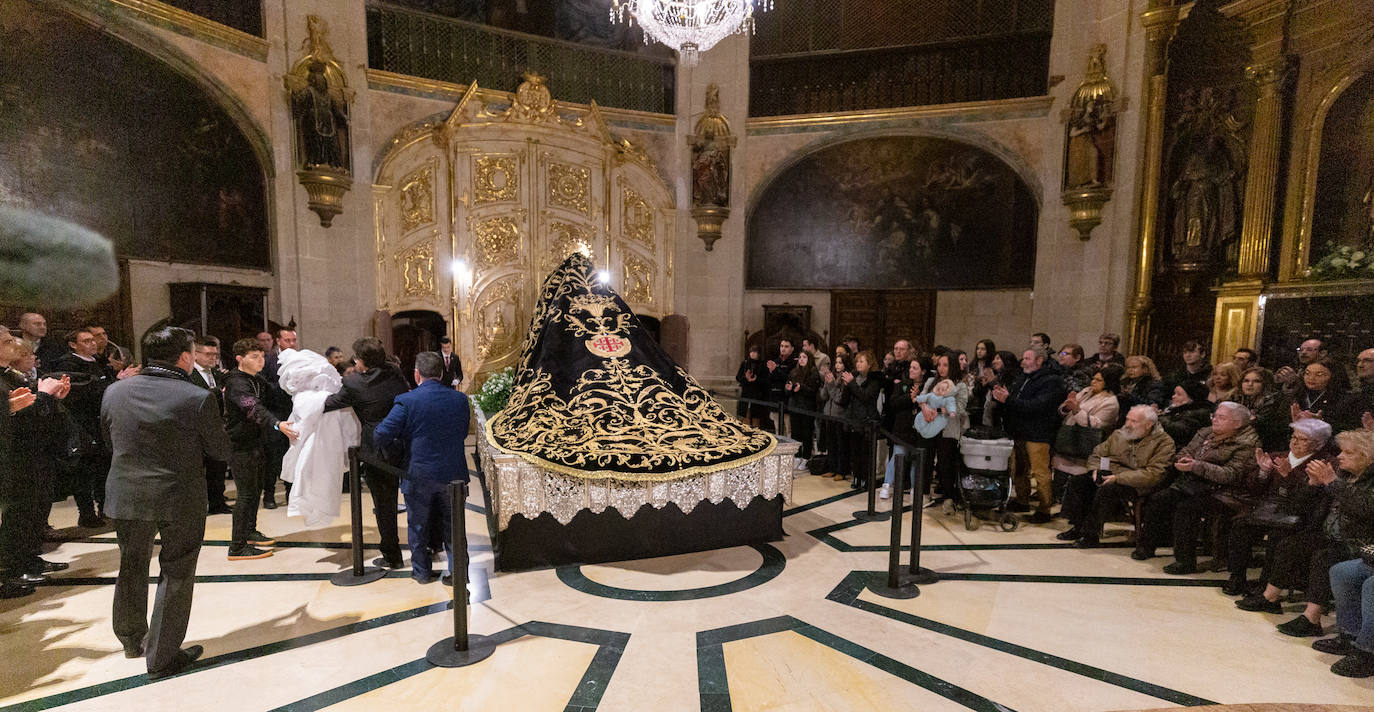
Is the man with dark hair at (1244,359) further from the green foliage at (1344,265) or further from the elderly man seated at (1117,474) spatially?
the green foliage at (1344,265)

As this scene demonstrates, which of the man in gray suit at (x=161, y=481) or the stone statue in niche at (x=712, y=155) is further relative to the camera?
the stone statue in niche at (x=712, y=155)

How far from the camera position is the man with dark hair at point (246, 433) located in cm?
412

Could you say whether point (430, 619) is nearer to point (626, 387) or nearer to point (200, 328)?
point (626, 387)

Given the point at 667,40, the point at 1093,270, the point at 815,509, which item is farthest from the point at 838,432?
the point at 1093,270

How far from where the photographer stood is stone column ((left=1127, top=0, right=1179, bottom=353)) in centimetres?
837

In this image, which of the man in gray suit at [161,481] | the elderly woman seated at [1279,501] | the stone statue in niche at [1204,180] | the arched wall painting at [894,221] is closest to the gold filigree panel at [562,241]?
the arched wall painting at [894,221]

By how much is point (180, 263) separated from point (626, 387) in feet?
19.9

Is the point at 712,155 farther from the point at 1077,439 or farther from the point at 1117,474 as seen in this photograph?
the point at 1117,474

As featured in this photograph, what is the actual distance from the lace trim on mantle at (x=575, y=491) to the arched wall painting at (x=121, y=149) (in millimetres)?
5536

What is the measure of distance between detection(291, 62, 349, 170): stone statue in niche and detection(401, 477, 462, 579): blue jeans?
634cm

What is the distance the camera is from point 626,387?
4.56 m

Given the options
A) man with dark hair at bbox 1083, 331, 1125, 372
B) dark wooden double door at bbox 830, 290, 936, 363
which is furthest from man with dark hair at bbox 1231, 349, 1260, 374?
dark wooden double door at bbox 830, 290, 936, 363

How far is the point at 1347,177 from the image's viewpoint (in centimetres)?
698

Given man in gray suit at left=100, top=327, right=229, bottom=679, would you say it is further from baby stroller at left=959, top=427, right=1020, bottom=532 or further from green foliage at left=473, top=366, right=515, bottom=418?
baby stroller at left=959, top=427, right=1020, bottom=532
